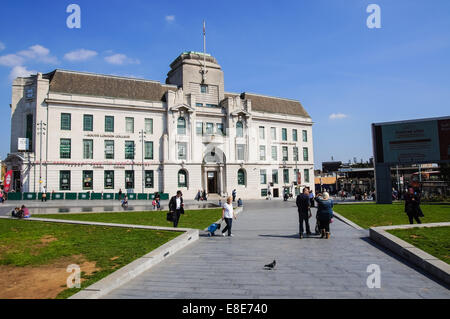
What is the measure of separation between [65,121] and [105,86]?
718cm

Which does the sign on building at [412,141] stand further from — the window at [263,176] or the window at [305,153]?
the window at [305,153]

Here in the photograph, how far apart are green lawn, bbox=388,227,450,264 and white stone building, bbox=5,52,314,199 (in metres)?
34.8

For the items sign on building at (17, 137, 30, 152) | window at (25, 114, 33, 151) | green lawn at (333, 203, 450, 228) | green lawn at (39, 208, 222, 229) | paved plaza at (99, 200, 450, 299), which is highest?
window at (25, 114, 33, 151)

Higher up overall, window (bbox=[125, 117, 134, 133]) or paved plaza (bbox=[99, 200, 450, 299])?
window (bbox=[125, 117, 134, 133])

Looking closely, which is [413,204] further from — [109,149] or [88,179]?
[88,179]

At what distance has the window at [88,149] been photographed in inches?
1561

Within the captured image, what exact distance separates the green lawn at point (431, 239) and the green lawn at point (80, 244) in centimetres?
766

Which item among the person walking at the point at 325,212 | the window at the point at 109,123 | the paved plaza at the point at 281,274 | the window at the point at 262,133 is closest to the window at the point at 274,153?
the window at the point at 262,133

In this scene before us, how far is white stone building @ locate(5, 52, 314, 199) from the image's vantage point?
125ft

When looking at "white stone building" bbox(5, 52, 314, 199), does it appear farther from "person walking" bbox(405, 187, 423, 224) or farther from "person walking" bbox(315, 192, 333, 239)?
"person walking" bbox(315, 192, 333, 239)

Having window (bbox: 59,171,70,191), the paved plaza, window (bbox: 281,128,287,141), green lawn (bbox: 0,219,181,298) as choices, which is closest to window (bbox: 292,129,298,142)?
window (bbox: 281,128,287,141)

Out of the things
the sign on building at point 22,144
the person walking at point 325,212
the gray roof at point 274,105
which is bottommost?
the person walking at point 325,212

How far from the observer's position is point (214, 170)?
46.9 meters
